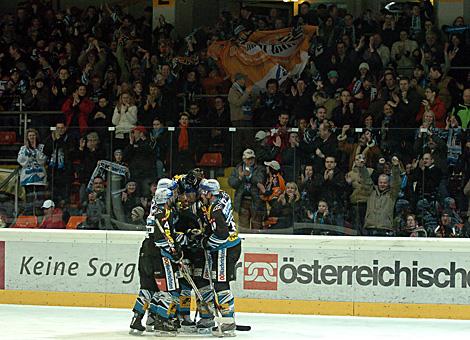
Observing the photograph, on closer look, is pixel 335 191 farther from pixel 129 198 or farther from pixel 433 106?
pixel 433 106

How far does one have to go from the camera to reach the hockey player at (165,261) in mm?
11102

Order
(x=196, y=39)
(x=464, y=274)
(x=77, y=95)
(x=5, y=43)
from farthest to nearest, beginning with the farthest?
(x=5, y=43), (x=196, y=39), (x=77, y=95), (x=464, y=274)

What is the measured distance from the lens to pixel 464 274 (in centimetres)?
1261

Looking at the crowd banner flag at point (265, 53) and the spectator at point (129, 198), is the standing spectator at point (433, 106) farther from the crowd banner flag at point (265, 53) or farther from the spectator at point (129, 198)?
the spectator at point (129, 198)

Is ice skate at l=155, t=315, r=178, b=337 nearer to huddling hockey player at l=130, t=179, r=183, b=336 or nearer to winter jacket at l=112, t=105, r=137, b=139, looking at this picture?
huddling hockey player at l=130, t=179, r=183, b=336

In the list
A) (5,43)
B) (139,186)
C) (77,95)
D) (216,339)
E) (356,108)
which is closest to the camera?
(216,339)

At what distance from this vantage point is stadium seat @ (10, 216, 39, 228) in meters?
13.9

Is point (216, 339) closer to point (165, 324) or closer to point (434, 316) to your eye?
point (165, 324)

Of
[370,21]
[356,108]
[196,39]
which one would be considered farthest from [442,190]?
[196,39]

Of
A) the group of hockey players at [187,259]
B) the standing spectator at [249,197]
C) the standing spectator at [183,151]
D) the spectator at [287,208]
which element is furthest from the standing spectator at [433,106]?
the group of hockey players at [187,259]

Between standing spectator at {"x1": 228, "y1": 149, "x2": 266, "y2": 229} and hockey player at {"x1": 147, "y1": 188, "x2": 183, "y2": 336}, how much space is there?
77.6 inches

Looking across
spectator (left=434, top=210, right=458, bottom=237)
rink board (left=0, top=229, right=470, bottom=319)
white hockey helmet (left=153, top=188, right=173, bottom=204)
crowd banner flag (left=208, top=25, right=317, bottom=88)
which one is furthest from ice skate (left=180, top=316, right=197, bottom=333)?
crowd banner flag (left=208, top=25, right=317, bottom=88)

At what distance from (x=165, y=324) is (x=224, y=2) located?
437 inches

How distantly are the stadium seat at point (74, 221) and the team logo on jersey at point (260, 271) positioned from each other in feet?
6.70
